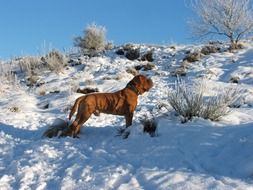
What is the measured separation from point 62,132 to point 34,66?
10749 millimetres

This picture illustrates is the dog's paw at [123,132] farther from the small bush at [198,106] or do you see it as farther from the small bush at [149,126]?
the small bush at [198,106]

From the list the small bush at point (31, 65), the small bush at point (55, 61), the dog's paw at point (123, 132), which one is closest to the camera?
the dog's paw at point (123, 132)

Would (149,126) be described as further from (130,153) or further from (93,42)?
(93,42)

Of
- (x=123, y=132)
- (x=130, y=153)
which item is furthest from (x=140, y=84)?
(x=130, y=153)

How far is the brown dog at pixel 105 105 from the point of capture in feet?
25.3

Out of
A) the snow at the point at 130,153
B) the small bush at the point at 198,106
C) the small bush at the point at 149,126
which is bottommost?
the snow at the point at 130,153

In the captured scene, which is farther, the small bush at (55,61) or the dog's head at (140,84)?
the small bush at (55,61)

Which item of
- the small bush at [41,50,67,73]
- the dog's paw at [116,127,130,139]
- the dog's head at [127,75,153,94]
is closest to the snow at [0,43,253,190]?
the dog's paw at [116,127,130,139]

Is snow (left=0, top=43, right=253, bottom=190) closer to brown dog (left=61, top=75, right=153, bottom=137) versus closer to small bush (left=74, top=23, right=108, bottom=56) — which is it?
brown dog (left=61, top=75, right=153, bottom=137)

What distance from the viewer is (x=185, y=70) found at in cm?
1548

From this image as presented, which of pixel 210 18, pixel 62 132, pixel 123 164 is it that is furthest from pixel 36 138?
pixel 210 18

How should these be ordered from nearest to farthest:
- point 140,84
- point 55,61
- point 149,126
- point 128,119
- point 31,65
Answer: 1. point 149,126
2. point 128,119
3. point 140,84
4. point 55,61
5. point 31,65

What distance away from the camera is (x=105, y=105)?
7801 mm

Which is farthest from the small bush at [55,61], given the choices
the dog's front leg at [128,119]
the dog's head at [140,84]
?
the dog's front leg at [128,119]
